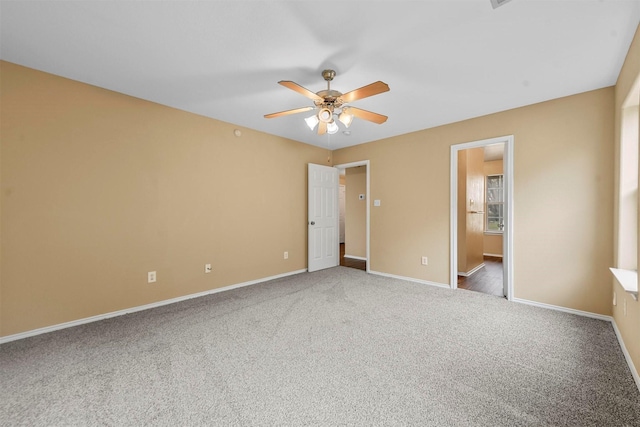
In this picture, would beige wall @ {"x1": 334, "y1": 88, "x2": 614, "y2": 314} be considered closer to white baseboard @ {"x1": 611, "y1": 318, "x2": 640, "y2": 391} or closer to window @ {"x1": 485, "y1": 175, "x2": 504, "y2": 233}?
white baseboard @ {"x1": 611, "y1": 318, "x2": 640, "y2": 391}

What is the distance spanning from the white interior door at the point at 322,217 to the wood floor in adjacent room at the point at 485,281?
2357 mm

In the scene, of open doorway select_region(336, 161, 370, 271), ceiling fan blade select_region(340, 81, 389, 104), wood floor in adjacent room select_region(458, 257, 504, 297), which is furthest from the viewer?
open doorway select_region(336, 161, 370, 271)

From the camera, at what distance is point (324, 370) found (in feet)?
6.06

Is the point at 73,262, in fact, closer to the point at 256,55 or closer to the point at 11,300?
the point at 11,300

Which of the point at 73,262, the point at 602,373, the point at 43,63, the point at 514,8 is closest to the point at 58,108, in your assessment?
the point at 43,63

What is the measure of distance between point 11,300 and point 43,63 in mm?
2104

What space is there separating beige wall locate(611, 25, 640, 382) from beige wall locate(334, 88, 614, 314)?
16 centimetres

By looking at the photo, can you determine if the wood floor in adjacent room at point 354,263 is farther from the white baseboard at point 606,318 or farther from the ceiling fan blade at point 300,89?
the ceiling fan blade at point 300,89

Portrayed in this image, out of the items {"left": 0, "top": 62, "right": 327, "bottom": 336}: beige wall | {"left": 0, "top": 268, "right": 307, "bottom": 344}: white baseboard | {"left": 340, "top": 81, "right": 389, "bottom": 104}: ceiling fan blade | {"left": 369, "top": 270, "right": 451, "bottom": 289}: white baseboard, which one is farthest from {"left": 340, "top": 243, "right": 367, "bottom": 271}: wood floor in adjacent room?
{"left": 340, "top": 81, "right": 389, "bottom": 104}: ceiling fan blade

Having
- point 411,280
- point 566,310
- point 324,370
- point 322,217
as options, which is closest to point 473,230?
point 411,280

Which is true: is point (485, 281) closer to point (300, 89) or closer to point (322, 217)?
point (322, 217)

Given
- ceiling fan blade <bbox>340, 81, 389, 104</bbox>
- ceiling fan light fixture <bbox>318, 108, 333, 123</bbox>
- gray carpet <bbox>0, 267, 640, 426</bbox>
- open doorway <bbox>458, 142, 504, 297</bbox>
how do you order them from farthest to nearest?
open doorway <bbox>458, 142, 504, 297</bbox>, ceiling fan light fixture <bbox>318, 108, 333, 123</bbox>, ceiling fan blade <bbox>340, 81, 389, 104</bbox>, gray carpet <bbox>0, 267, 640, 426</bbox>

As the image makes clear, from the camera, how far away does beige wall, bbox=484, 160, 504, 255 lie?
6.61m

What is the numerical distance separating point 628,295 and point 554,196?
1298mm
